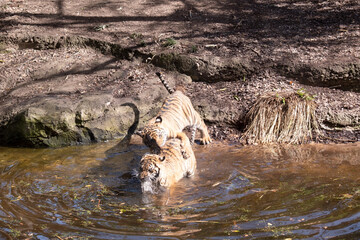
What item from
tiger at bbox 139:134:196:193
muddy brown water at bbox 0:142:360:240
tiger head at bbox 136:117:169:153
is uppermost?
tiger head at bbox 136:117:169:153

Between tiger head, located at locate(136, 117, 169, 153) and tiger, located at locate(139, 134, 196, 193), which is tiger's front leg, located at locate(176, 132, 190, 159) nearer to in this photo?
tiger, located at locate(139, 134, 196, 193)

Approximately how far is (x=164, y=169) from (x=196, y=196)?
0.52m

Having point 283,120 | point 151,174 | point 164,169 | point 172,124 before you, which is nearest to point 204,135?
point 172,124

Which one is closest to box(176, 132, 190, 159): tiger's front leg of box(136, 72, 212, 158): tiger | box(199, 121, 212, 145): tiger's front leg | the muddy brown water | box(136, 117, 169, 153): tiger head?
→ box(136, 72, 212, 158): tiger

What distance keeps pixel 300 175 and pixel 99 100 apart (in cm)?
351

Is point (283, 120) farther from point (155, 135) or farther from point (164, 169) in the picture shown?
point (164, 169)

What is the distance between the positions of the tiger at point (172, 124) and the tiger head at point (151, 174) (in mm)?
558

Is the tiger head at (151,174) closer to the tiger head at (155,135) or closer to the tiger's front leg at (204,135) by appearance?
the tiger head at (155,135)

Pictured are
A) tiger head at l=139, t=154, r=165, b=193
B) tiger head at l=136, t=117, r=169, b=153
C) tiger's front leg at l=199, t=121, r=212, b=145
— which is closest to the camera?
tiger head at l=139, t=154, r=165, b=193

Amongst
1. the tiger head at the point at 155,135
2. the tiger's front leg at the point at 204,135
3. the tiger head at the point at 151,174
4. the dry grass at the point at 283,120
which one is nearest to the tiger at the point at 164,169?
the tiger head at the point at 151,174

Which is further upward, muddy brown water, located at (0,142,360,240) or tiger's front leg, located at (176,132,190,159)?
tiger's front leg, located at (176,132,190,159)

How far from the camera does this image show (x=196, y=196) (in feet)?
15.1

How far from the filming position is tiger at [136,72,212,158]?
5445mm

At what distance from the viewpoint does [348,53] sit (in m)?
7.64
